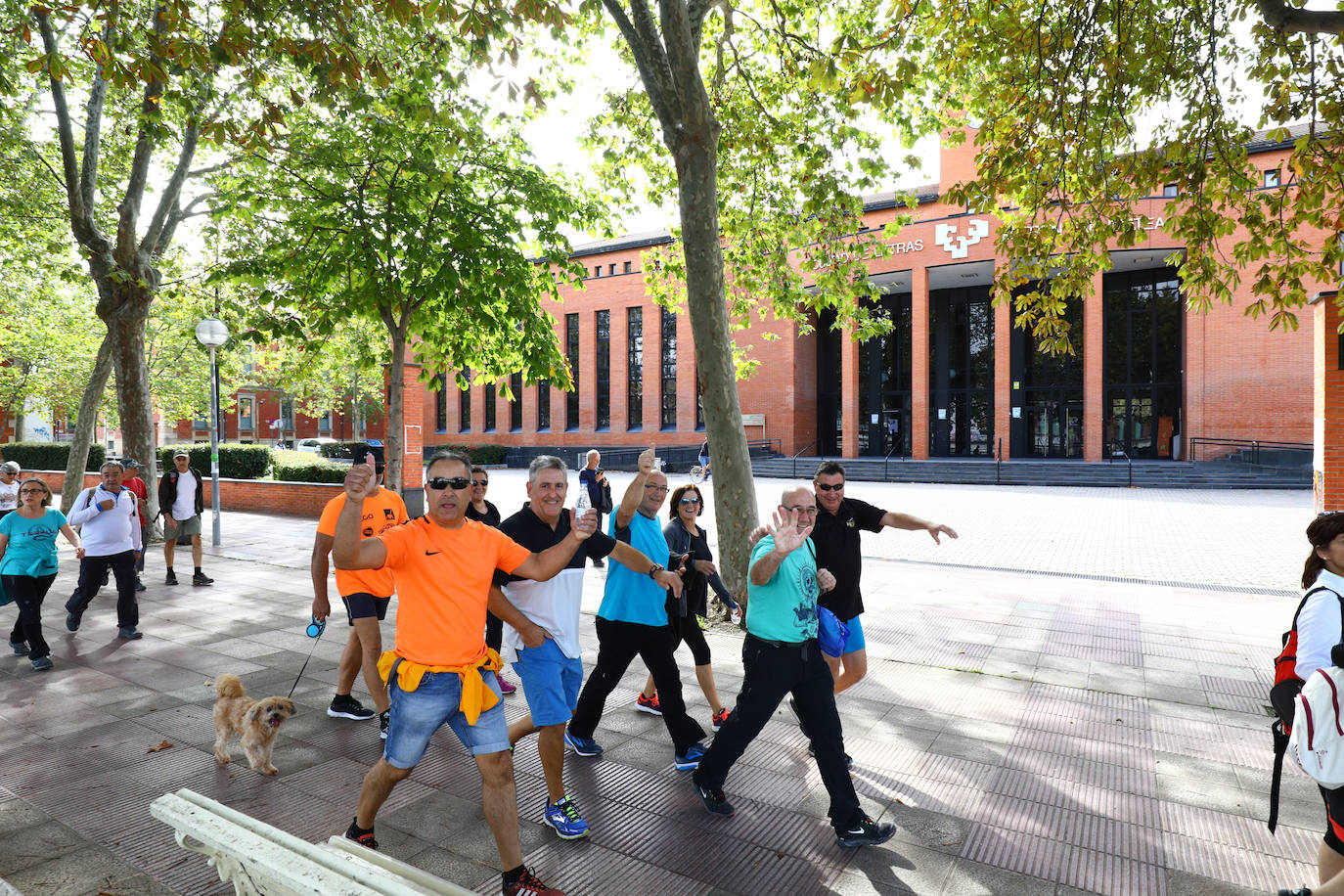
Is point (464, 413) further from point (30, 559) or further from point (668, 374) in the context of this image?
point (30, 559)

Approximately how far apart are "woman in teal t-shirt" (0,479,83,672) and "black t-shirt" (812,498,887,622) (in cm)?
609

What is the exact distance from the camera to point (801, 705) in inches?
142

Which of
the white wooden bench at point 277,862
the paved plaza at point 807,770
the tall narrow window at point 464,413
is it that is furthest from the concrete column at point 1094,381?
the tall narrow window at point 464,413

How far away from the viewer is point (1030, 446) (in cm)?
3325

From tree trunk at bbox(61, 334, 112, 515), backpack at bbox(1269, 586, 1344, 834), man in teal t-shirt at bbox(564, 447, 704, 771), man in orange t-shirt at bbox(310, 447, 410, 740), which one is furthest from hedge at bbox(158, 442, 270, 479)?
backpack at bbox(1269, 586, 1344, 834)

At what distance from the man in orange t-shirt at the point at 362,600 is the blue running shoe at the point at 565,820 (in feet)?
4.57

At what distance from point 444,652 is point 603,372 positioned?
40.7 m

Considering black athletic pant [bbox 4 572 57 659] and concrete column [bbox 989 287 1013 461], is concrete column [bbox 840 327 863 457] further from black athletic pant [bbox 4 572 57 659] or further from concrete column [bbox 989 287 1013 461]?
black athletic pant [bbox 4 572 57 659]

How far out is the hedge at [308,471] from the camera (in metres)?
18.3

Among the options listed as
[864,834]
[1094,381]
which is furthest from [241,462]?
[1094,381]

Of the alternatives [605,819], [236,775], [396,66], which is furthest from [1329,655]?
[396,66]

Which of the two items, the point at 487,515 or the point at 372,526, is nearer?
the point at 372,526

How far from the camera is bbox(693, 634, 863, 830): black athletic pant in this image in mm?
3482

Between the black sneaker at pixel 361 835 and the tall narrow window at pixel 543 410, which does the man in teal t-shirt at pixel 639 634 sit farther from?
the tall narrow window at pixel 543 410
